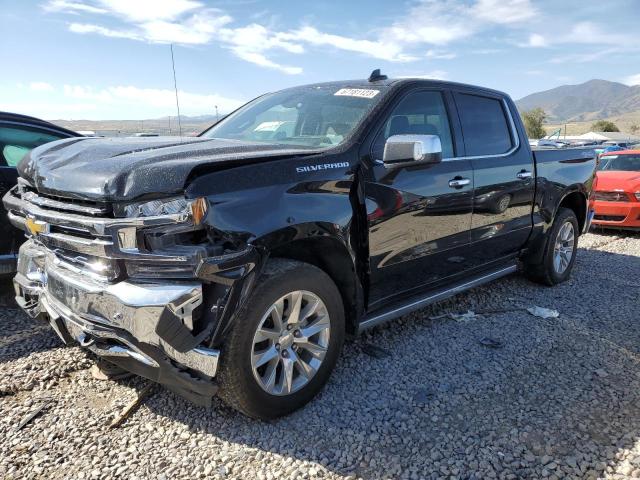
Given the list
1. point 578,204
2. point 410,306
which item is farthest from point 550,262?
point 410,306

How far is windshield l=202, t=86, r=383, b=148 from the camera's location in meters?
3.33

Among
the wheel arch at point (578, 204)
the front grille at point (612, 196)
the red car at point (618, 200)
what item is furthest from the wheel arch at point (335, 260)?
the front grille at point (612, 196)

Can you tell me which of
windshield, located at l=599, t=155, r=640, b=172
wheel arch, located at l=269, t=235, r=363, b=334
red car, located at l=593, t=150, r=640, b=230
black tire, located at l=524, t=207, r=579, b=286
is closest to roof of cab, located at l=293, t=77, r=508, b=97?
wheel arch, located at l=269, t=235, r=363, b=334

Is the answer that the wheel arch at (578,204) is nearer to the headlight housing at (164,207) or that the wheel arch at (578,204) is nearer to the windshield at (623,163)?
the headlight housing at (164,207)

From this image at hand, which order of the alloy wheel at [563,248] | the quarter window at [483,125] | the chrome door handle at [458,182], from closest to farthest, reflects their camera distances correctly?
the chrome door handle at [458,182]
the quarter window at [483,125]
the alloy wheel at [563,248]

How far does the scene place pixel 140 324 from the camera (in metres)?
2.25

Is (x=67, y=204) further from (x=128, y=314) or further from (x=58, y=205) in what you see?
(x=128, y=314)

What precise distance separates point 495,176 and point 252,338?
2674 millimetres

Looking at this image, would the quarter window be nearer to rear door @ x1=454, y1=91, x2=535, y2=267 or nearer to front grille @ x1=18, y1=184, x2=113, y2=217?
rear door @ x1=454, y1=91, x2=535, y2=267

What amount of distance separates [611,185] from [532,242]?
15.8 feet

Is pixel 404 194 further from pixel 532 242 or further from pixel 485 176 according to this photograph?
pixel 532 242

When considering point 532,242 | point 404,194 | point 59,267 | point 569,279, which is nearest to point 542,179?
point 532,242

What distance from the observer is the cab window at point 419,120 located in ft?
10.8

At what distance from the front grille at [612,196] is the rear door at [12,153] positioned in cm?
832
